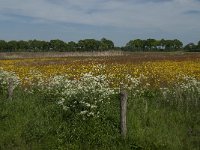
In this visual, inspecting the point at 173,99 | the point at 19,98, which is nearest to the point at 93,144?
the point at 173,99

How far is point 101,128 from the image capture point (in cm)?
1145

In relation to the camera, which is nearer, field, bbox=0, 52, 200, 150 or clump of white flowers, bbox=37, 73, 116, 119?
field, bbox=0, 52, 200, 150

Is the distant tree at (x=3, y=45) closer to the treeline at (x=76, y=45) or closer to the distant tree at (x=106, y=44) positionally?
the treeline at (x=76, y=45)

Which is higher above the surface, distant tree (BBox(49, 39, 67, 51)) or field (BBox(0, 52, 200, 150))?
field (BBox(0, 52, 200, 150))

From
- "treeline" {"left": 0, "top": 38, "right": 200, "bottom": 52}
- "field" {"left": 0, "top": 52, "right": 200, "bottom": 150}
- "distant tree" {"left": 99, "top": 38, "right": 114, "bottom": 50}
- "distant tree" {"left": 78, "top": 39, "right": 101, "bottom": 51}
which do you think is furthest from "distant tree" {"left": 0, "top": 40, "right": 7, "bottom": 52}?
"field" {"left": 0, "top": 52, "right": 200, "bottom": 150}

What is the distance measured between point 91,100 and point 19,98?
381 centimetres

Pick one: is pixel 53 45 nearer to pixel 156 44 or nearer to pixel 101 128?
pixel 156 44

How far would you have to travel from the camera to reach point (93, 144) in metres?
11.0

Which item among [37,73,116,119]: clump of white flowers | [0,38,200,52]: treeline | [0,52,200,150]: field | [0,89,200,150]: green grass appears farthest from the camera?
[0,38,200,52]: treeline

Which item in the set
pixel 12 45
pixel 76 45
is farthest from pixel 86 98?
pixel 12 45

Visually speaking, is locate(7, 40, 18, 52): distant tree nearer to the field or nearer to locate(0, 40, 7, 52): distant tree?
locate(0, 40, 7, 52): distant tree

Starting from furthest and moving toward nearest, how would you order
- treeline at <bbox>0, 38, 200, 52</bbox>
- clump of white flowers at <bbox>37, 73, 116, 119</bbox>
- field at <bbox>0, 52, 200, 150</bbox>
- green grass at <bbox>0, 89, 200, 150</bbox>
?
treeline at <bbox>0, 38, 200, 52</bbox> → clump of white flowers at <bbox>37, 73, 116, 119</bbox> → field at <bbox>0, 52, 200, 150</bbox> → green grass at <bbox>0, 89, 200, 150</bbox>

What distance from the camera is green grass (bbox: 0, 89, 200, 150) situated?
1095 cm

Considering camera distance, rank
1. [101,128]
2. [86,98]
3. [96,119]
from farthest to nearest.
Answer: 1. [86,98]
2. [96,119]
3. [101,128]
